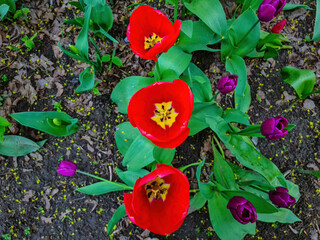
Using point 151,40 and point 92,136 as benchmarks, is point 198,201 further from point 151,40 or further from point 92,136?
point 151,40

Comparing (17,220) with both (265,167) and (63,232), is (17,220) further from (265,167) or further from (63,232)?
(265,167)

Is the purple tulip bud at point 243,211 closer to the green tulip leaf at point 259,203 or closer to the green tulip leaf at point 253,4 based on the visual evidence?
the green tulip leaf at point 259,203

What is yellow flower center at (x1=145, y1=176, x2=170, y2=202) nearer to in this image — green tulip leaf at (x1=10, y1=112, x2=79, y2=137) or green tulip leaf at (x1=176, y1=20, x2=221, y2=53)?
green tulip leaf at (x1=10, y1=112, x2=79, y2=137)

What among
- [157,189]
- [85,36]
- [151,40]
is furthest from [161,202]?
[85,36]

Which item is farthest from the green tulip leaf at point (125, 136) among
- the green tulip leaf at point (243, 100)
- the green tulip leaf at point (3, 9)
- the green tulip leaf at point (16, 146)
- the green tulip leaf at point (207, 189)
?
the green tulip leaf at point (3, 9)

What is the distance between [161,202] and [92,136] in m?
0.97

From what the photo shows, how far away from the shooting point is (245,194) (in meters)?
1.74

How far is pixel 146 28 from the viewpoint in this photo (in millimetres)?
1926

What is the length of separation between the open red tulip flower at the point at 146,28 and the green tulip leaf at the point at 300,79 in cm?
113

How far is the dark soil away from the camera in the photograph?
7.48 feet

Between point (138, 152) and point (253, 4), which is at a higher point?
point (253, 4)

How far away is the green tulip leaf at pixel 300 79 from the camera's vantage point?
7.43ft

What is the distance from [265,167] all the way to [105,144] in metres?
1.26

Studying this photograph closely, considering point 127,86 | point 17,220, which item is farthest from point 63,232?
point 127,86
